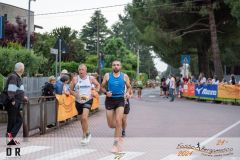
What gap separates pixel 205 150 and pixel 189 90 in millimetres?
26228

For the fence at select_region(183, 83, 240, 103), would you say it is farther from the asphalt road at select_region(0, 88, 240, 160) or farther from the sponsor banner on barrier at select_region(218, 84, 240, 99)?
the asphalt road at select_region(0, 88, 240, 160)

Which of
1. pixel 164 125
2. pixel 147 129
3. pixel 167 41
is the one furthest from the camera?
pixel 167 41

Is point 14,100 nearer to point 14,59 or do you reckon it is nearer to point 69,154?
point 69,154

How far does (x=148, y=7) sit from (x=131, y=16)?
4155 mm

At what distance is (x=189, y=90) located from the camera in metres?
36.4

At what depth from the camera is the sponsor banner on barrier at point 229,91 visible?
2923 cm

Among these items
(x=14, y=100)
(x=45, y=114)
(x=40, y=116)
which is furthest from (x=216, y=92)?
(x=14, y=100)

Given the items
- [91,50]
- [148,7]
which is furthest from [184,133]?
[91,50]

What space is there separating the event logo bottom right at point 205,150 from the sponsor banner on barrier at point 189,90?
24.0 metres

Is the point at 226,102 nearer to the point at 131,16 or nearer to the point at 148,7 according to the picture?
the point at 148,7

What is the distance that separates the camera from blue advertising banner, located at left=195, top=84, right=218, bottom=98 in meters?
31.3

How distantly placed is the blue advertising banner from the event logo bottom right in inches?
790

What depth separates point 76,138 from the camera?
1275cm

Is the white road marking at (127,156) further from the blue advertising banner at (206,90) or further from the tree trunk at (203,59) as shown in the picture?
the tree trunk at (203,59)
